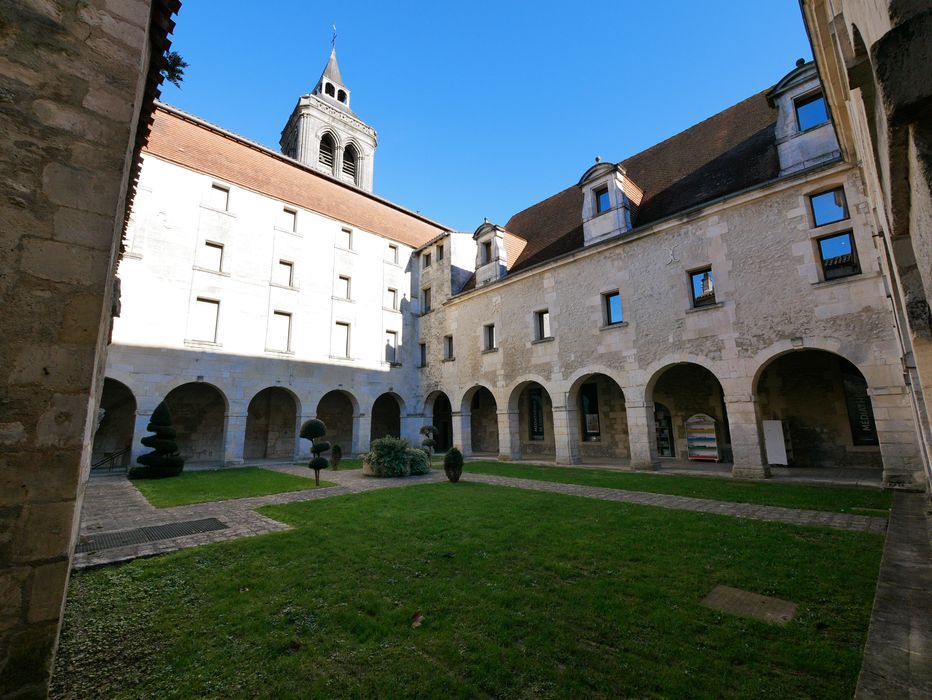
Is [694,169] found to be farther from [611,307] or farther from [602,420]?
[602,420]

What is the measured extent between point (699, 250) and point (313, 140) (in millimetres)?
27951

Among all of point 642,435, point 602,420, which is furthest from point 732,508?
point 602,420

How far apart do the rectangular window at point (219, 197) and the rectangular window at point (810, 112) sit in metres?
20.4

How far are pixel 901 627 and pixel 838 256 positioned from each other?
10.4 meters

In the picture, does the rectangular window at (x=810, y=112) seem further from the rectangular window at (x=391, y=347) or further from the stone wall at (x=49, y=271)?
the rectangular window at (x=391, y=347)

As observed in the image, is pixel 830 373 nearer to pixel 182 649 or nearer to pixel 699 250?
pixel 699 250

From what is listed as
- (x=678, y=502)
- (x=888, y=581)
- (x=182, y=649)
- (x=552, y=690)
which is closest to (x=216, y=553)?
(x=182, y=649)

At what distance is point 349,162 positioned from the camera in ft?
105

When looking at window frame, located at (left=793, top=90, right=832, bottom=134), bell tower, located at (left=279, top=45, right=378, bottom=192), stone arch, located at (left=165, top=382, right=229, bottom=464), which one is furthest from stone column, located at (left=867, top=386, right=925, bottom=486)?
bell tower, located at (left=279, top=45, right=378, bottom=192)

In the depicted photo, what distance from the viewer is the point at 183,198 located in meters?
15.9

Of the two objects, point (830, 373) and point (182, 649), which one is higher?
point (830, 373)

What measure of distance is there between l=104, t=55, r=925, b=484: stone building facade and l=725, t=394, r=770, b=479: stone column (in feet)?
0.19

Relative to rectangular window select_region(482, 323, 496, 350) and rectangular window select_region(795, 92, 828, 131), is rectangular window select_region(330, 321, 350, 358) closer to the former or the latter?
rectangular window select_region(482, 323, 496, 350)

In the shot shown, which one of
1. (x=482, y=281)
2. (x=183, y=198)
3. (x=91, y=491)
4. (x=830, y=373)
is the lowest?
(x=91, y=491)
